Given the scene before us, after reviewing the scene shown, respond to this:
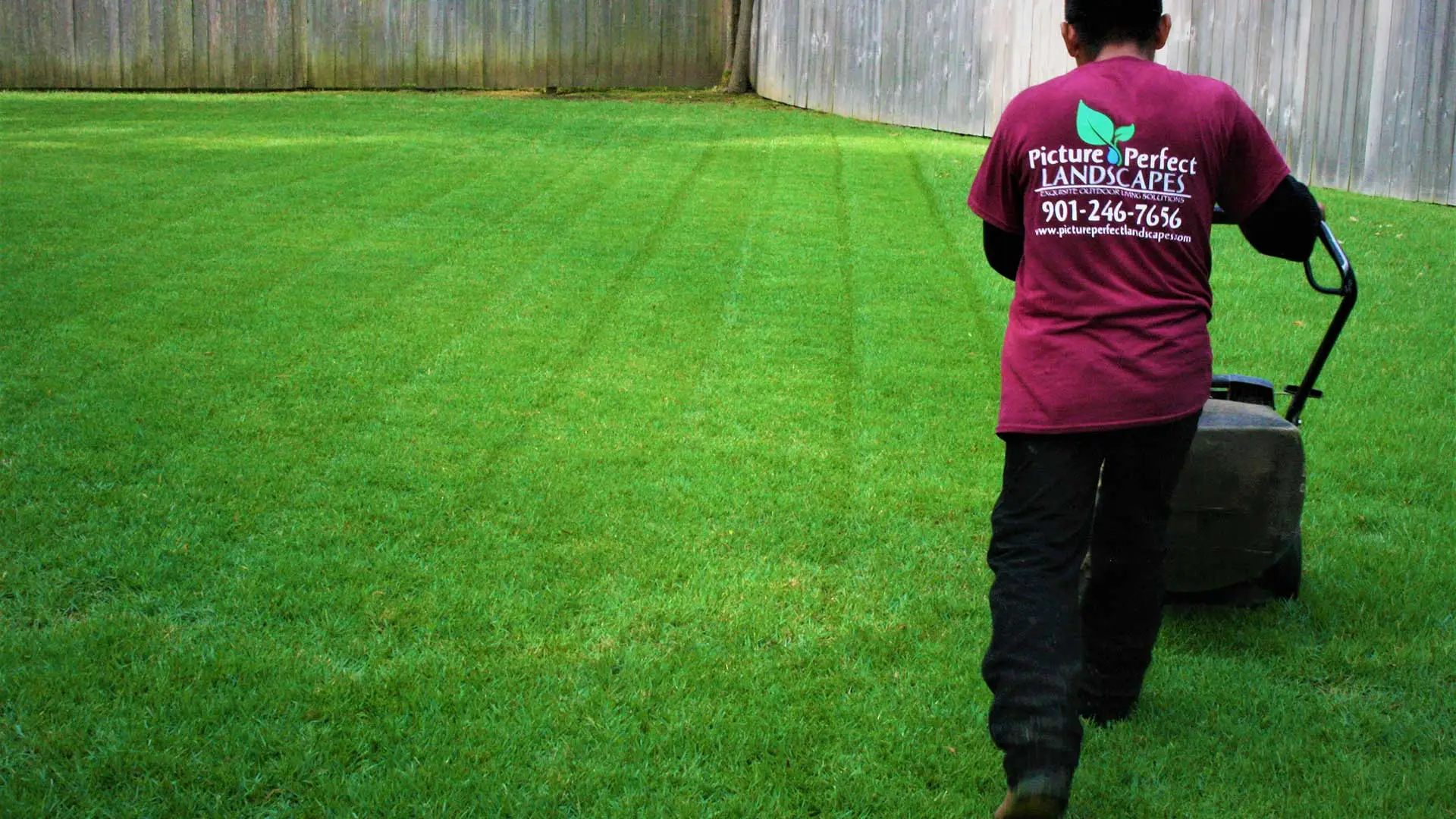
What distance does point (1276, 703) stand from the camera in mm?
3611

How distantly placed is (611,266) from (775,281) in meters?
1.06

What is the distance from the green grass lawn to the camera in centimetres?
325

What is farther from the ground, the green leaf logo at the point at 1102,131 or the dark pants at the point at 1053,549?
the green leaf logo at the point at 1102,131

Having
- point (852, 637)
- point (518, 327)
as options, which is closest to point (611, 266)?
point (518, 327)

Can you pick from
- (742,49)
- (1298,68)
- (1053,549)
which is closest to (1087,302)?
(1053,549)

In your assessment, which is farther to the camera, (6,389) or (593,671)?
(6,389)

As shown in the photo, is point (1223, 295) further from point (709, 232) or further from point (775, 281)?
point (709, 232)

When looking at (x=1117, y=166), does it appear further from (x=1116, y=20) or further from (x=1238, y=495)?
(x=1238, y=495)

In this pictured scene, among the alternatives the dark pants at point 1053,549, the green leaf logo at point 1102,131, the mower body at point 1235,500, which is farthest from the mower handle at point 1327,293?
the dark pants at point 1053,549

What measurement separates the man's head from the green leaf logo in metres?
0.21

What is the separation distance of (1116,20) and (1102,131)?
0.94ft

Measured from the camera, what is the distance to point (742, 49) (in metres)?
20.6

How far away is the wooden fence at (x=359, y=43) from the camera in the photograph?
19.1m

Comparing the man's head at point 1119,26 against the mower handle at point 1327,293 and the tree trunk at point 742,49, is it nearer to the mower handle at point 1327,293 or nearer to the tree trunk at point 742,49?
the mower handle at point 1327,293
